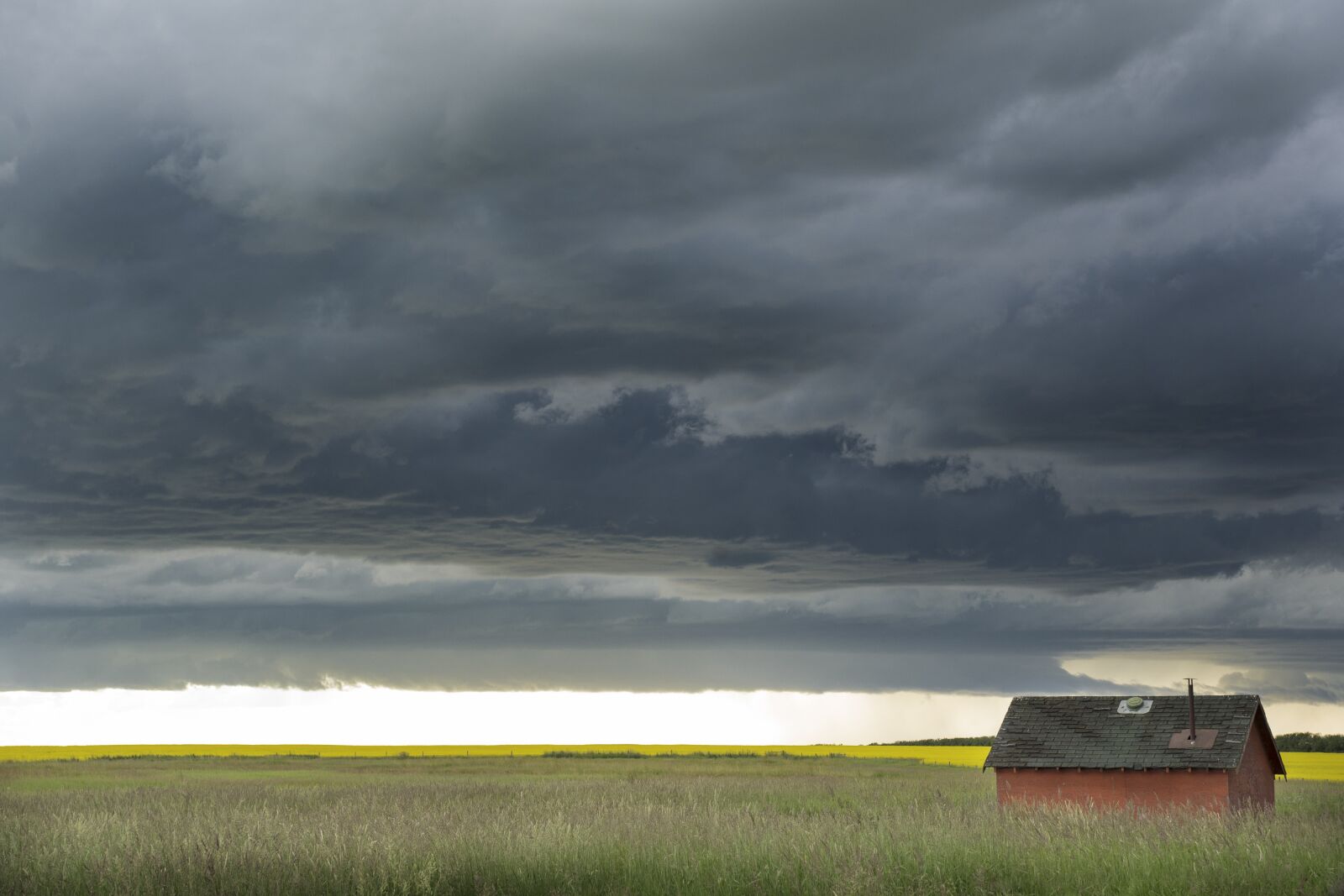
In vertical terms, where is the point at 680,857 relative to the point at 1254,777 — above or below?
above

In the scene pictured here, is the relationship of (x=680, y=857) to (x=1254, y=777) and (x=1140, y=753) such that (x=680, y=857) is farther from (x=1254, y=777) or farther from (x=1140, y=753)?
(x=1254, y=777)

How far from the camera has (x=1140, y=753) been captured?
3819 centimetres

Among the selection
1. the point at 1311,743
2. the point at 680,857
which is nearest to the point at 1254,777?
the point at 680,857

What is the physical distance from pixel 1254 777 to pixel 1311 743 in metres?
88.2

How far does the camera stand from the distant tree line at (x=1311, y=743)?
11231 cm

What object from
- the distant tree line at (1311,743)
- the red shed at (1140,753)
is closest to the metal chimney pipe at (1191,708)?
the red shed at (1140,753)

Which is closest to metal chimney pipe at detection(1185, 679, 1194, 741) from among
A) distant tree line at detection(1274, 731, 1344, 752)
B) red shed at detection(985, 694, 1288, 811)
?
red shed at detection(985, 694, 1288, 811)

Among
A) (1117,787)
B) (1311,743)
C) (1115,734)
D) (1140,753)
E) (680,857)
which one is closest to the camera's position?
(680,857)

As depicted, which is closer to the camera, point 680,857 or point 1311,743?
point 680,857

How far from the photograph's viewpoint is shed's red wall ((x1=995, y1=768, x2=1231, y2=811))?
120 ft

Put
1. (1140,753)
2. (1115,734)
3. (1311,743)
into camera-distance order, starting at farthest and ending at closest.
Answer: (1311,743)
(1115,734)
(1140,753)

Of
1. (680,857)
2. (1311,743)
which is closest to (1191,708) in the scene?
(680,857)

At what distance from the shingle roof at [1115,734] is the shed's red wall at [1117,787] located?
0.90 ft

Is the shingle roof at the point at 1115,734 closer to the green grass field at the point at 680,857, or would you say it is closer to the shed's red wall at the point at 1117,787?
the shed's red wall at the point at 1117,787
